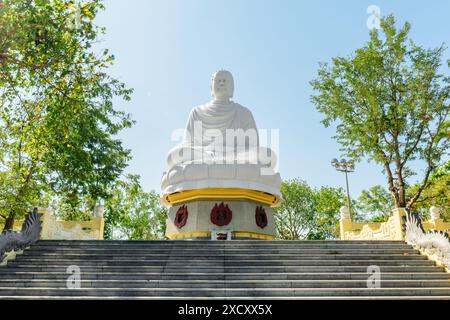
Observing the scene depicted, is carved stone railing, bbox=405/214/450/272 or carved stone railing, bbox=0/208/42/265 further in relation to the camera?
carved stone railing, bbox=0/208/42/265

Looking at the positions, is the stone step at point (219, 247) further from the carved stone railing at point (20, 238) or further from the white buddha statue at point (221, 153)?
the white buddha statue at point (221, 153)

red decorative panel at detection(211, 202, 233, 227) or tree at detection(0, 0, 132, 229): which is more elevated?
tree at detection(0, 0, 132, 229)

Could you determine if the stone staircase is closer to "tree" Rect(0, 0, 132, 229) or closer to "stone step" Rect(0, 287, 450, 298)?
"stone step" Rect(0, 287, 450, 298)

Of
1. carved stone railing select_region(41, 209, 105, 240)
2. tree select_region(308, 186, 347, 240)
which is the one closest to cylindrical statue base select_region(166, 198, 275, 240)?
carved stone railing select_region(41, 209, 105, 240)

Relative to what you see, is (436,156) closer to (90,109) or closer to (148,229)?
(90,109)

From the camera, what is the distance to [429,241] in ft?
26.1

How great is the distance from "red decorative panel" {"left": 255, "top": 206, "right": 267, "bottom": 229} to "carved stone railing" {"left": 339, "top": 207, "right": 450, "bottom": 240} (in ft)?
10.9

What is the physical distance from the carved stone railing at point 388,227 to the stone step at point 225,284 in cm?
340

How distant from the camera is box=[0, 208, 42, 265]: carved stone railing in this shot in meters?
7.66

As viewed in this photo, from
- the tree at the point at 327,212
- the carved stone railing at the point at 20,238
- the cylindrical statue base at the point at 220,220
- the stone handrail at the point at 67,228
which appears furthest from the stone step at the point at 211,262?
the tree at the point at 327,212

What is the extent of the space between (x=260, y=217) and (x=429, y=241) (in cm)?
586

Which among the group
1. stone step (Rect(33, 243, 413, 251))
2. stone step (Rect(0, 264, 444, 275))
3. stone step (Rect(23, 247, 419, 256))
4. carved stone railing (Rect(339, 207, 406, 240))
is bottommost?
stone step (Rect(0, 264, 444, 275))
